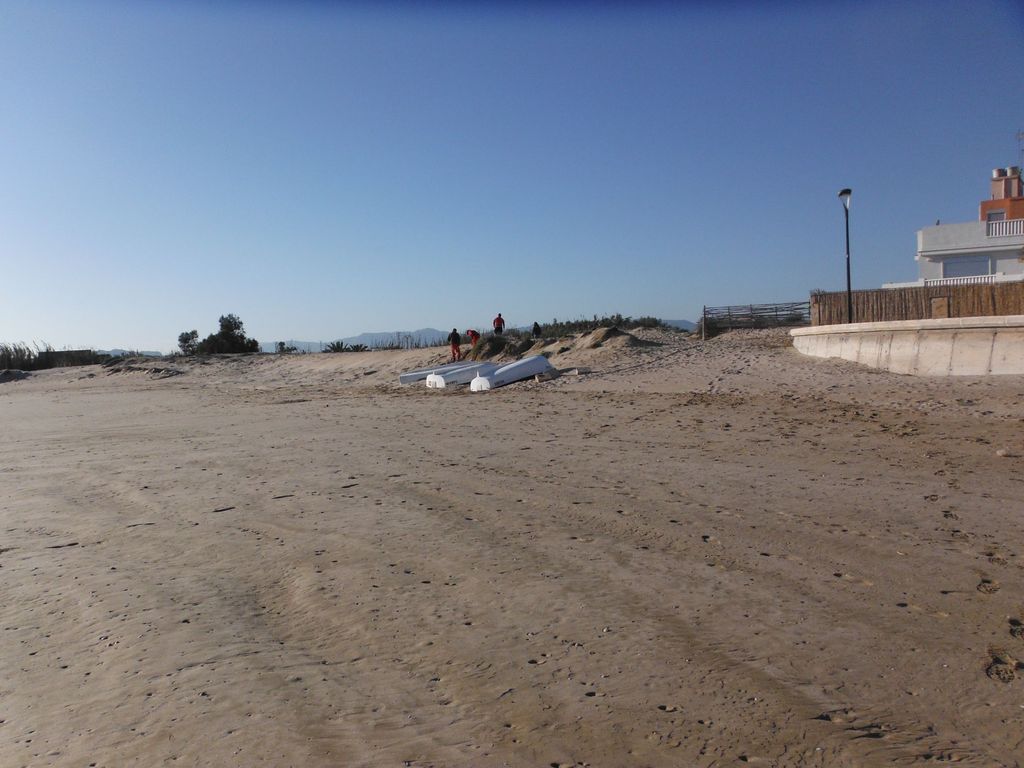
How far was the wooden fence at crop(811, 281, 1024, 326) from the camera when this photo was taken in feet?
59.9

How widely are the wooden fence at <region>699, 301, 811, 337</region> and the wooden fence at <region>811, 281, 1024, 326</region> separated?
549cm

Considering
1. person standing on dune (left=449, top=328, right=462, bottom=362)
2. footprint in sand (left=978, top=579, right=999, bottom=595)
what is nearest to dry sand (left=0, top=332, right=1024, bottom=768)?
footprint in sand (left=978, top=579, right=999, bottom=595)

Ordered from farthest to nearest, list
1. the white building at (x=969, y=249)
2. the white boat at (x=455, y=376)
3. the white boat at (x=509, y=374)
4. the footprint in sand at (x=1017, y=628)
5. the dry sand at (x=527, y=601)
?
the white building at (x=969, y=249), the white boat at (x=455, y=376), the white boat at (x=509, y=374), the footprint in sand at (x=1017, y=628), the dry sand at (x=527, y=601)

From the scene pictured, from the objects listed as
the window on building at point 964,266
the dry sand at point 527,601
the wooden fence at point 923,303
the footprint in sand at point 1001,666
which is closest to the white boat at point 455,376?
the dry sand at point 527,601

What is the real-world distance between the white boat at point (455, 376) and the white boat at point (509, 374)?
26.1 inches

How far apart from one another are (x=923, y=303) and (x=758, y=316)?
28.6ft

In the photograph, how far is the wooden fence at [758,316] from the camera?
29.1m

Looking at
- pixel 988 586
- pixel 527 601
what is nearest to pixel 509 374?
pixel 527 601

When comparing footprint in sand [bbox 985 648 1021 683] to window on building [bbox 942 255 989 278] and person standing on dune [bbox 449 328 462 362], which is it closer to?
person standing on dune [bbox 449 328 462 362]

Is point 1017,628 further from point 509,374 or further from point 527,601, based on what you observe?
point 509,374

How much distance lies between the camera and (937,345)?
1443cm

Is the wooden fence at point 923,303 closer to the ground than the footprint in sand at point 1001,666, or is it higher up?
higher up

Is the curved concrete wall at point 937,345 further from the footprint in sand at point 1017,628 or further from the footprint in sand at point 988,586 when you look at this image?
the footprint in sand at point 1017,628

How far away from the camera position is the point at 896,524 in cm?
560
